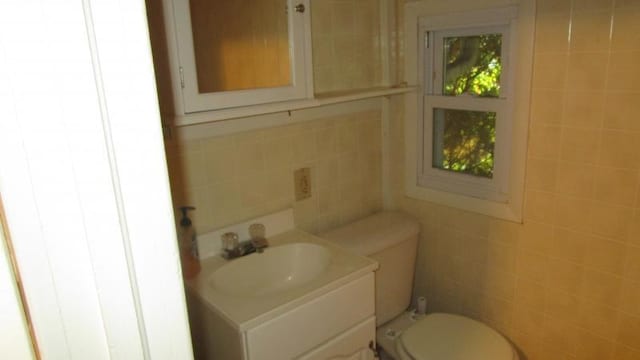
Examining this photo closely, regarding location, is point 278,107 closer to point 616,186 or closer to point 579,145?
point 579,145

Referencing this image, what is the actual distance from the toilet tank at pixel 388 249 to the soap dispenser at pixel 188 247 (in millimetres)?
534

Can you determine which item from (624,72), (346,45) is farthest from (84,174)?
(346,45)

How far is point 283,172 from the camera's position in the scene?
171cm

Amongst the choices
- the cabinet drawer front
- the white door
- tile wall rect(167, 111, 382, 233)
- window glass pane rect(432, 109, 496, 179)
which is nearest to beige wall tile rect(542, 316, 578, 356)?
window glass pane rect(432, 109, 496, 179)

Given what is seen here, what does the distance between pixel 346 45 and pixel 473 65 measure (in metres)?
0.52

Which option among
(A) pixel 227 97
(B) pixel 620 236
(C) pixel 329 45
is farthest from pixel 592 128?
(A) pixel 227 97

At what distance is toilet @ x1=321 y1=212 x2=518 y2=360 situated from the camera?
1572mm

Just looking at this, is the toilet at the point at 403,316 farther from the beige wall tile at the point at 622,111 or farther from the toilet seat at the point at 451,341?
the beige wall tile at the point at 622,111

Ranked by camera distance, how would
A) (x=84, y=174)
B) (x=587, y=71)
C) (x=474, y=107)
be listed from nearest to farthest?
(x=84, y=174), (x=587, y=71), (x=474, y=107)

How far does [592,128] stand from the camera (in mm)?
1421

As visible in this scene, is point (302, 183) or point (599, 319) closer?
point (599, 319)

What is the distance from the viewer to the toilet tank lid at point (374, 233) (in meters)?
1.70

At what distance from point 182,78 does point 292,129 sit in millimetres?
546

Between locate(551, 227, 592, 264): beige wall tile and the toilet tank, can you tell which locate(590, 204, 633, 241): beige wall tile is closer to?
locate(551, 227, 592, 264): beige wall tile
